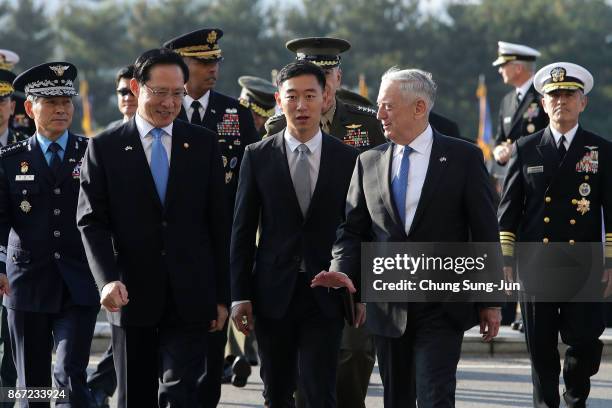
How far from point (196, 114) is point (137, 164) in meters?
2.13

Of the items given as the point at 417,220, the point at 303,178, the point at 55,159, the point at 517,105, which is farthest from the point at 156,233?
the point at 517,105

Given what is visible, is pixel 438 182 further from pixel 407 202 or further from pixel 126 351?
pixel 126 351

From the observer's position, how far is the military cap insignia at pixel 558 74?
28.6 feet

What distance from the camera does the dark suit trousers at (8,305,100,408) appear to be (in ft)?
25.1

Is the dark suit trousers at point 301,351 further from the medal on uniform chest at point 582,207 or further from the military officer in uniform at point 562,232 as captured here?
the medal on uniform chest at point 582,207

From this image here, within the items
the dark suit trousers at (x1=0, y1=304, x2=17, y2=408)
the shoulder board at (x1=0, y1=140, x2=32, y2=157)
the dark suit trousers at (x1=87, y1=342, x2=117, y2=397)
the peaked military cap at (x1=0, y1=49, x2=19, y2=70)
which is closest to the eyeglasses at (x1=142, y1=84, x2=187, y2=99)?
the shoulder board at (x1=0, y1=140, x2=32, y2=157)

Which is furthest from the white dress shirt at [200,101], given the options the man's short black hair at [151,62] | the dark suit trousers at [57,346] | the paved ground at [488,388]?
the paved ground at [488,388]

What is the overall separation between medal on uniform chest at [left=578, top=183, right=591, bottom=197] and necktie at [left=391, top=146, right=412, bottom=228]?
2153 millimetres

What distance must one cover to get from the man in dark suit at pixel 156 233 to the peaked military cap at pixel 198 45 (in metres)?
2.02

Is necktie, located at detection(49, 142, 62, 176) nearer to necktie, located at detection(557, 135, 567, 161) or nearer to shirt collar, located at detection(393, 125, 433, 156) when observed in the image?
shirt collar, located at detection(393, 125, 433, 156)

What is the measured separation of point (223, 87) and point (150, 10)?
10401 mm

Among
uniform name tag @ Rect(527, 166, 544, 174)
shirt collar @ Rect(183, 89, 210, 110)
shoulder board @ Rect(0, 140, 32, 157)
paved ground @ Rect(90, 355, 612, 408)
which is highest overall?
shirt collar @ Rect(183, 89, 210, 110)

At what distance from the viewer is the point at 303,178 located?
23.5 ft

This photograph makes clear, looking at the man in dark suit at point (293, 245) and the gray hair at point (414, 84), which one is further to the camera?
the man in dark suit at point (293, 245)
